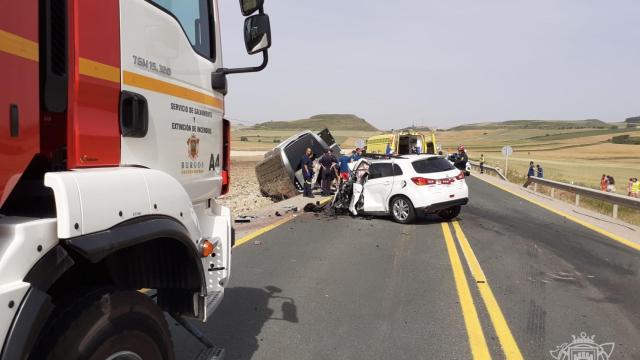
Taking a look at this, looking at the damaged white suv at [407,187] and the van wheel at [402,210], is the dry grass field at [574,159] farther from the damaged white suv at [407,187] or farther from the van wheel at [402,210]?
the van wheel at [402,210]

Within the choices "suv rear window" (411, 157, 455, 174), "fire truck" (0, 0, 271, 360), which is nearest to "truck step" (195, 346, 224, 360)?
"fire truck" (0, 0, 271, 360)

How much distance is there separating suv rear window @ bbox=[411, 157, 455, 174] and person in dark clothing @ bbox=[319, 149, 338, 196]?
677cm

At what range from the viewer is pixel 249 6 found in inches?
145

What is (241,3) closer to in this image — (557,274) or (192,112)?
(192,112)

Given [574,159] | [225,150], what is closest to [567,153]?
[574,159]

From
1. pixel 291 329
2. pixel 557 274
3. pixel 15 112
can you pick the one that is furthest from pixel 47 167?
pixel 557 274

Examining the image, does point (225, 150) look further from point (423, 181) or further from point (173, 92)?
point (423, 181)

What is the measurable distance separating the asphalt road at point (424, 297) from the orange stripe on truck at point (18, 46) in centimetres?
288

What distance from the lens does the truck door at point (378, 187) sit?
502 inches

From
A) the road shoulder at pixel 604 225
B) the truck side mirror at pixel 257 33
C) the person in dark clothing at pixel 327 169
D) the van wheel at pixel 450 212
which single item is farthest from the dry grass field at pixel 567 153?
the truck side mirror at pixel 257 33

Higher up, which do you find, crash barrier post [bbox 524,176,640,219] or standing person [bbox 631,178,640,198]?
crash barrier post [bbox 524,176,640,219]

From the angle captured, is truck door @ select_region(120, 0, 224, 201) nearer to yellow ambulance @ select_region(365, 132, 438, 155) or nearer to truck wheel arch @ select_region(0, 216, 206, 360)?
truck wheel arch @ select_region(0, 216, 206, 360)

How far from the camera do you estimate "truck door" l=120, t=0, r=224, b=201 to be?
286cm

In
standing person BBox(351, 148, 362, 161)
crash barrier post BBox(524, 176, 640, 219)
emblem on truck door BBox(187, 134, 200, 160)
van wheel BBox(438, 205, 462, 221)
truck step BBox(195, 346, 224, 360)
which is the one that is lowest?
van wheel BBox(438, 205, 462, 221)
